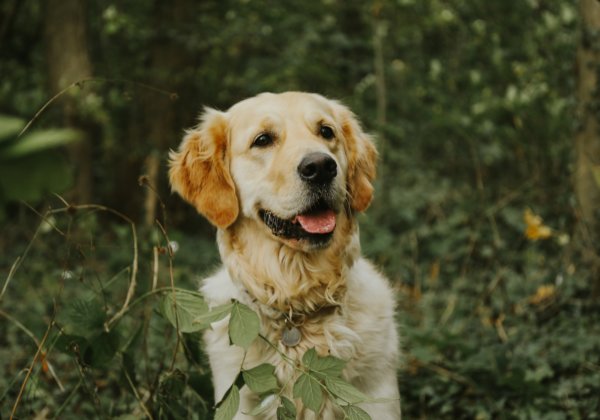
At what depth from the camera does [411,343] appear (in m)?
3.99

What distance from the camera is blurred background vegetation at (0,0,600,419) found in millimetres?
2715

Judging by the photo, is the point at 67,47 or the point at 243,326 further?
the point at 67,47

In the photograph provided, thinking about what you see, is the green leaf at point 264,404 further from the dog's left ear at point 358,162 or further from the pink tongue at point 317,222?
the dog's left ear at point 358,162

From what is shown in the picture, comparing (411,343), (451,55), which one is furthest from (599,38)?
(451,55)

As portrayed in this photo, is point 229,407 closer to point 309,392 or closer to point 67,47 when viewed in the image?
point 309,392

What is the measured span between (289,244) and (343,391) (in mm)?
780

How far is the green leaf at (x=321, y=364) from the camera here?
1.98 m

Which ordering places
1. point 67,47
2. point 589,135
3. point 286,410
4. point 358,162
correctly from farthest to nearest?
point 67,47, point 589,135, point 358,162, point 286,410

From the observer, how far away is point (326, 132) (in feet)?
9.20

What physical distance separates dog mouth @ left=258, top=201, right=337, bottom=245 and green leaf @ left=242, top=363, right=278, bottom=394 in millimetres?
631

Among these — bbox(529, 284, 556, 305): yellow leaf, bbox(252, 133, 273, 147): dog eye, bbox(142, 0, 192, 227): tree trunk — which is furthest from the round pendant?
bbox(142, 0, 192, 227): tree trunk

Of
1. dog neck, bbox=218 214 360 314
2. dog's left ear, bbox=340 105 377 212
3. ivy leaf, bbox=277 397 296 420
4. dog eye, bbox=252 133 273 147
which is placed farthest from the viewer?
dog's left ear, bbox=340 105 377 212

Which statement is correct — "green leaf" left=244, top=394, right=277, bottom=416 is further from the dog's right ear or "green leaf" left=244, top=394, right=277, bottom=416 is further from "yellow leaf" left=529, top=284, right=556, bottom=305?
"yellow leaf" left=529, top=284, right=556, bottom=305

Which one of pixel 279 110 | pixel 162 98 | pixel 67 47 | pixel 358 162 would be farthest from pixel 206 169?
pixel 162 98
